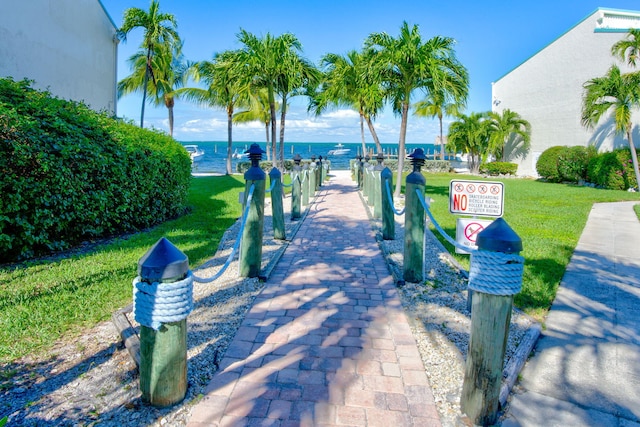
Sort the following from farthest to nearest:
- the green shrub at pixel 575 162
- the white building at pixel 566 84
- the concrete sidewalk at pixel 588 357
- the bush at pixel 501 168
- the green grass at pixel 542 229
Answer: the bush at pixel 501 168, the green shrub at pixel 575 162, the white building at pixel 566 84, the green grass at pixel 542 229, the concrete sidewalk at pixel 588 357

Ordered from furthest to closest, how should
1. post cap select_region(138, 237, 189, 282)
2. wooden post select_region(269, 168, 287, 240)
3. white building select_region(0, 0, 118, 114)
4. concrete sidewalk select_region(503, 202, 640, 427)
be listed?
white building select_region(0, 0, 118, 114)
wooden post select_region(269, 168, 287, 240)
concrete sidewalk select_region(503, 202, 640, 427)
post cap select_region(138, 237, 189, 282)

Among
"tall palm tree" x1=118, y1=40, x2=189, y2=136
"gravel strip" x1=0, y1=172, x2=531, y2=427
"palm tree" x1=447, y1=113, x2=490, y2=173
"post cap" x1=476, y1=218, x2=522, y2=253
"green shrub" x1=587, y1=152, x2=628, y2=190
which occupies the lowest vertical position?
"gravel strip" x1=0, y1=172, x2=531, y2=427

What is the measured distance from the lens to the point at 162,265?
7.91ft

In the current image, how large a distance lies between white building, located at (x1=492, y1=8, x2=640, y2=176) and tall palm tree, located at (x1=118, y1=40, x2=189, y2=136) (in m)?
21.8

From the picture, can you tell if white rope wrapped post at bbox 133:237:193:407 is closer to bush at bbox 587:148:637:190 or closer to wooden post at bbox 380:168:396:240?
wooden post at bbox 380:168:396:240

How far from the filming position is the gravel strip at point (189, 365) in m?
2.57

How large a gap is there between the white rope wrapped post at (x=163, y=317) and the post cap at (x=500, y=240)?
1.85m

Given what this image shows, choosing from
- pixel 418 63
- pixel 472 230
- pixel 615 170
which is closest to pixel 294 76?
pixel 418 63

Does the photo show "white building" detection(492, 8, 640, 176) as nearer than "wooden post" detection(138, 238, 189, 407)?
No

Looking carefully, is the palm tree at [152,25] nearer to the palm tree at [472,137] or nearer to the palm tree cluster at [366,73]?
the palm tree cluster at [366,73]

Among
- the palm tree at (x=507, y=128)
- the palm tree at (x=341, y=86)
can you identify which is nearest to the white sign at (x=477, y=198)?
the palm tree at (x=341, y=86)

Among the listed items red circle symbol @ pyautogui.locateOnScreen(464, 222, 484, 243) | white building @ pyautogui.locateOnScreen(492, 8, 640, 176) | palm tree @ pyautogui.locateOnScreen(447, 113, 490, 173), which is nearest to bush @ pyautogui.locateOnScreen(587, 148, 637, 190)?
white building @ pyautogui.locateOnScreen(492, 8, 640, 176)

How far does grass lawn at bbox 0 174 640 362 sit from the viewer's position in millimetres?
3664

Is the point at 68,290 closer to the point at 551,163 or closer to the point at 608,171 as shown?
the point at 608,171
